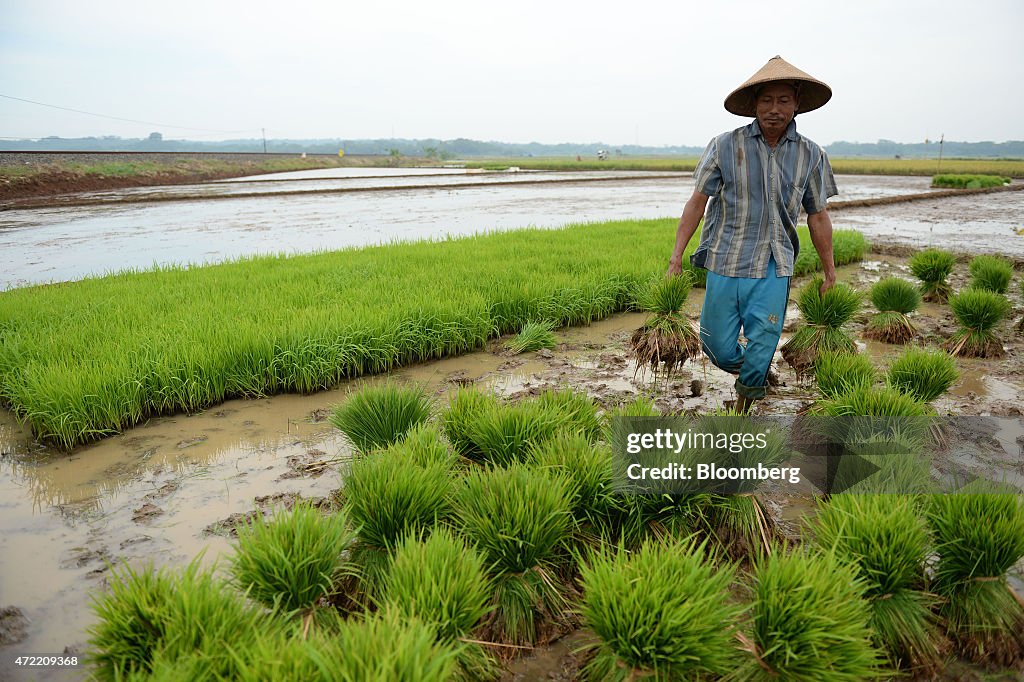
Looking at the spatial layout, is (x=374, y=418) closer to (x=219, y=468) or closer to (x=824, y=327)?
(x=219, y=468)

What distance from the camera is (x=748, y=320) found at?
3145 millimetres

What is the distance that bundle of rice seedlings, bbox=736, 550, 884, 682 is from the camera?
1524 millimetres

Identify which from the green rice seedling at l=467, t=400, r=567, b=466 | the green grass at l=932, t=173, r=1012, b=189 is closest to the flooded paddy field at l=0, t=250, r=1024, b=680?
the green rice seedling at l=467, t=400, r=567, b=466

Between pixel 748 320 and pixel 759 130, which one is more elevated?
pixel 759 130

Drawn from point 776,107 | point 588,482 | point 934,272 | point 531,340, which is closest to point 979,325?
point 934,272

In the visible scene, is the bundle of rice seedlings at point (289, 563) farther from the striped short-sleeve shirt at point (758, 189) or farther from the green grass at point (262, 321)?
the striped short-sleeve shirt at point (758, 189)

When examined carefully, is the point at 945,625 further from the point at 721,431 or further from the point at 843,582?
the point at 721,431

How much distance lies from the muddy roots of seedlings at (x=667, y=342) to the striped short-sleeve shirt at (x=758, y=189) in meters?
0.88

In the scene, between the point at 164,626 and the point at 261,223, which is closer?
the point at 164,626

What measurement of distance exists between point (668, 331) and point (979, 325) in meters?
2.48

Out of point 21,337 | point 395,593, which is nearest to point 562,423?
point 395,593

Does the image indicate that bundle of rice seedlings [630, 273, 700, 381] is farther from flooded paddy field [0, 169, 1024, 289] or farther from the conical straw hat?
flooded paddy field [0, 169, 1024, 289]

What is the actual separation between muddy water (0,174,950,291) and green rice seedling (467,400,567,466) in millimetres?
6408

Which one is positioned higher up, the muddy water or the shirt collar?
the shirt collar
